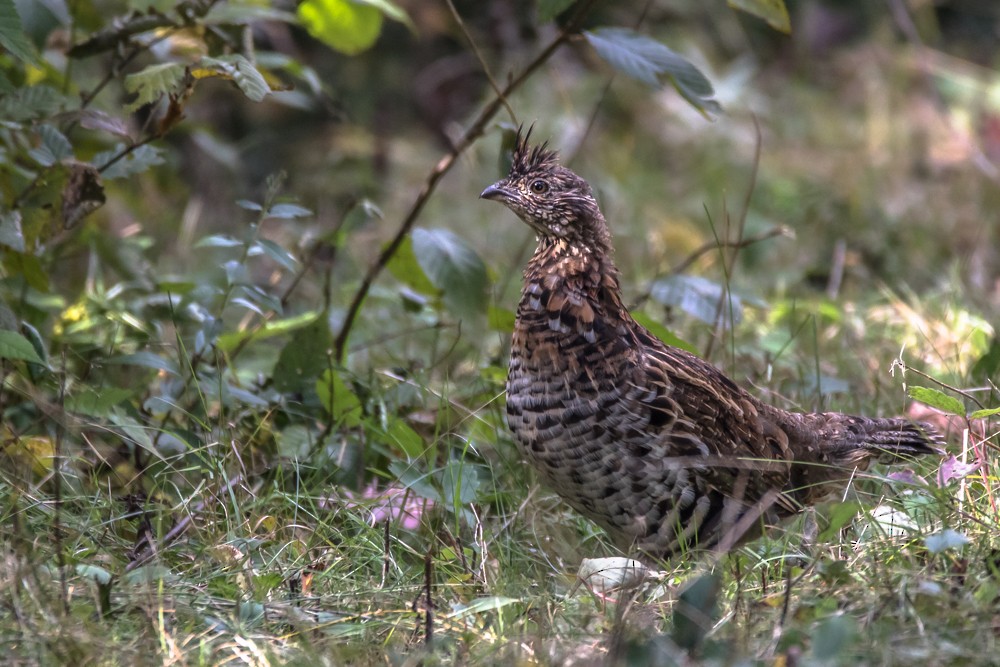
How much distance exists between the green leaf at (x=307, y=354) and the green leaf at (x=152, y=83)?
101 centimetres

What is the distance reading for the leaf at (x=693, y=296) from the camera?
15.0 feet

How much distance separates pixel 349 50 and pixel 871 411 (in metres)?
2.55

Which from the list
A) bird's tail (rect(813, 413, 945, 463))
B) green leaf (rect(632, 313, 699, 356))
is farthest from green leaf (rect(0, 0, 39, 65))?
bird's tail (rect(813, 413, 945, 463))

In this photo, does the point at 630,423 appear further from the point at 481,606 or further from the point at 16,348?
the point at 16,348

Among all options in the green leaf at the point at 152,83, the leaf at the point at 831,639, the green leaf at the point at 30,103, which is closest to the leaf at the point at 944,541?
the leaf at the point at 831,639

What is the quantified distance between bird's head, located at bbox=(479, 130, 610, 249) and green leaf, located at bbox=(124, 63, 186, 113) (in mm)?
1117

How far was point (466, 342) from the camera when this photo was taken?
214 inches

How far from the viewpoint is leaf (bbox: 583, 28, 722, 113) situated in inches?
158

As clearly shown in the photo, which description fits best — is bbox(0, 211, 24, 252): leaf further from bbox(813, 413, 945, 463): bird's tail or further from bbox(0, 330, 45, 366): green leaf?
bbox(813, 413, 945, 463): bird's tail

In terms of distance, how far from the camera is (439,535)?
12.8 feet

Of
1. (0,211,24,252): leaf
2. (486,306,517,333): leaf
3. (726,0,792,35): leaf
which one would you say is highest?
(726,0,792,35): leaf

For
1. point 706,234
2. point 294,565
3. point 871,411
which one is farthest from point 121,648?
point 706,234

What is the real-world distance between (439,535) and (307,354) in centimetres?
85

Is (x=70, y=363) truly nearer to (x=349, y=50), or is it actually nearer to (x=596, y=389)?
(x=349, y=50)
